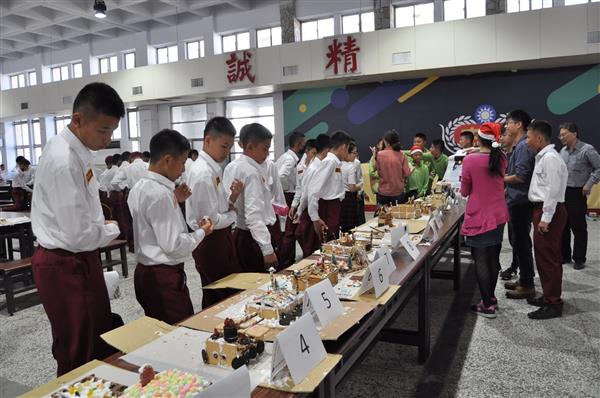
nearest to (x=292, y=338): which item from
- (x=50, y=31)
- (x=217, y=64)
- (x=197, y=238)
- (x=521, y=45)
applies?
(x=197, y=238)

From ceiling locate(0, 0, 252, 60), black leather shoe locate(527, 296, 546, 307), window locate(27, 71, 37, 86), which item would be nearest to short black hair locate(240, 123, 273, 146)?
black leather shoe locate(527, 296, 546, 307)

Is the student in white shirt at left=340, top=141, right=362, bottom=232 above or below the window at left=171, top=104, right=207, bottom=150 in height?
below

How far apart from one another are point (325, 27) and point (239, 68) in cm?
216

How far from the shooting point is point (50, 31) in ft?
39.6

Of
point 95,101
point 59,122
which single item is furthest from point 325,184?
point 59,122

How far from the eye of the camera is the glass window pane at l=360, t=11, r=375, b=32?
9336mm

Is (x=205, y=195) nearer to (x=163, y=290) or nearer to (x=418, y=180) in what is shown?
(x=163, y=290)

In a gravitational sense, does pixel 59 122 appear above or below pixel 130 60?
below

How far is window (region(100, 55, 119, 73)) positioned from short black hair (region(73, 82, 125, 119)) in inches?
493

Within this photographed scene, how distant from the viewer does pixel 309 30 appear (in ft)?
33.0

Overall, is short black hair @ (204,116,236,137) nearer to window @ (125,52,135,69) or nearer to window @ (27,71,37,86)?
window @ (125,52,135,69)

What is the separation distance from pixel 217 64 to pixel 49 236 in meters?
8.61

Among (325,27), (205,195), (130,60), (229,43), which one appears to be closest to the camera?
(205,195)

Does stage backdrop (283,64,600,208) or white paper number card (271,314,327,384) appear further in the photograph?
stage backdrop (283,64,600,208)
